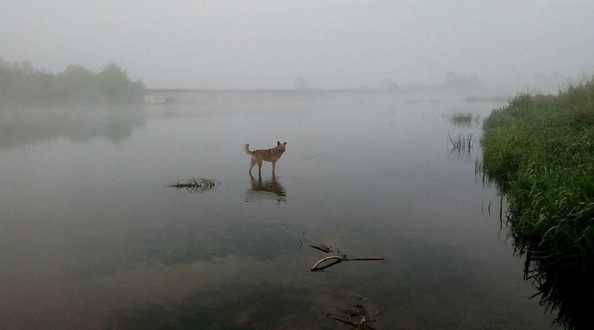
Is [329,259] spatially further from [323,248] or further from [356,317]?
[356,317]

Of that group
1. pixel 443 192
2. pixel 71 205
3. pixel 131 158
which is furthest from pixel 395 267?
pixel 131 158

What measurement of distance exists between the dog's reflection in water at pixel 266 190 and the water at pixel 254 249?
0.18 feet

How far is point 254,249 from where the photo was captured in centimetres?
730

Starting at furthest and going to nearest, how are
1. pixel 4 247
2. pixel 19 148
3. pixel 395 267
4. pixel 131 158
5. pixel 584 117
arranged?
1. pixel 19 148
2. pixel 131 158
3. pixel 584 117
4. pixel 4 247
5. pixel 395 267

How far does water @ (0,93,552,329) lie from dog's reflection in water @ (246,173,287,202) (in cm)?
5

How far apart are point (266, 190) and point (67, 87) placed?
6542cm

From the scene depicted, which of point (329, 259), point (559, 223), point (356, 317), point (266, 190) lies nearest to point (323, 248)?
point (329, 259)

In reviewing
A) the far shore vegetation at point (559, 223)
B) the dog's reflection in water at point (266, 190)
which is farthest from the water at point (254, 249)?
the far shore vegetation at point (559, 223)

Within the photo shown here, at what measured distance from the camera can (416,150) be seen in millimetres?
19156

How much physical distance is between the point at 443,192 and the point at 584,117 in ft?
19.4

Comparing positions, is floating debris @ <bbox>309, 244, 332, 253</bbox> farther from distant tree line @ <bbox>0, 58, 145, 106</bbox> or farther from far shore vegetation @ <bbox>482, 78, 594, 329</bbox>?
distant tree line @ <bbox>0, 58, 145, 106</bbox>

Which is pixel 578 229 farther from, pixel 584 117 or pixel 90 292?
pixel 584 117

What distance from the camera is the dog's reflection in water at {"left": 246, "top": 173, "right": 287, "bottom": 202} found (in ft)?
35.1

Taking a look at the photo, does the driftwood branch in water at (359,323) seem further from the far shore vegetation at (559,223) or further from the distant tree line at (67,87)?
the distant tree line at (67,87)
